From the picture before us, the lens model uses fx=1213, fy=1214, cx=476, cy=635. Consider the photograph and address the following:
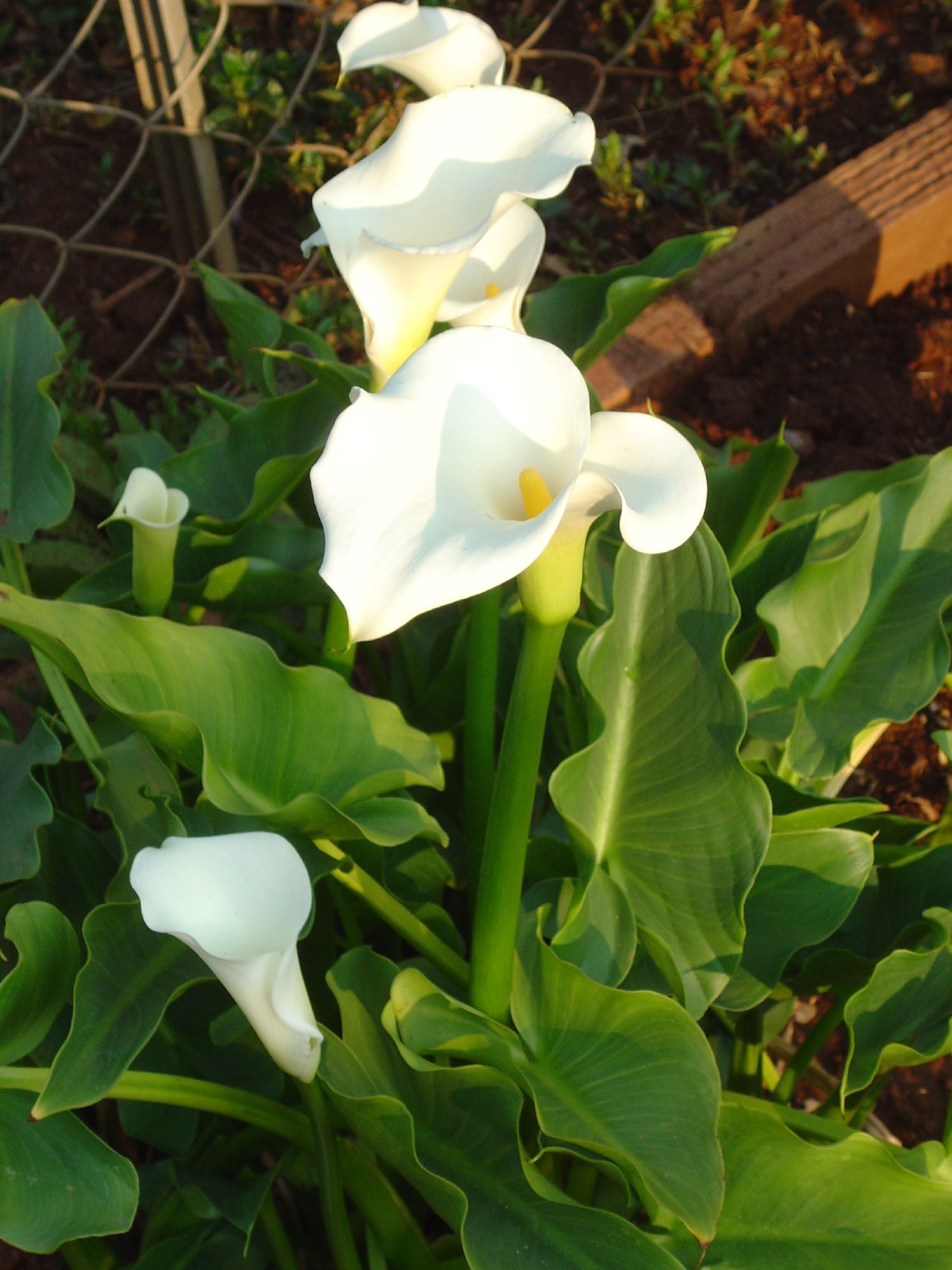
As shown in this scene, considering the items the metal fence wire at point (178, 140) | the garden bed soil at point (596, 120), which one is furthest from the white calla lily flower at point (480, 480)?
the garden bed soil at point (596, 120)

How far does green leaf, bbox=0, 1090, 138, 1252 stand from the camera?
759mm

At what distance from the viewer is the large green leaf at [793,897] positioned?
95 centimetres

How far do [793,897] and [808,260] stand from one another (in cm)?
136

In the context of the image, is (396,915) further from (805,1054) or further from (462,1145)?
(805,1054)

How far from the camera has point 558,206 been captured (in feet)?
7.22

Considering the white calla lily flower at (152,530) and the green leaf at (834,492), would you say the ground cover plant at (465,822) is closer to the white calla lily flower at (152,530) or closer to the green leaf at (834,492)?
the white calla lily flower at (152,530)

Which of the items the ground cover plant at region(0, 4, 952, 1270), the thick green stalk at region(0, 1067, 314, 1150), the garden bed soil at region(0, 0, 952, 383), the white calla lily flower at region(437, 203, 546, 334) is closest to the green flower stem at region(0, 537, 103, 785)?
the ground cover plant at region(0, 4, 952, 1270)

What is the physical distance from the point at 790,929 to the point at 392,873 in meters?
0.34

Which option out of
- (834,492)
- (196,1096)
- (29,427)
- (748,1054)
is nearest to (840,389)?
(834,492)

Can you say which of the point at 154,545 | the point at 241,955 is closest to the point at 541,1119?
the point at 241,955

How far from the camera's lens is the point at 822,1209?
84 centimetres

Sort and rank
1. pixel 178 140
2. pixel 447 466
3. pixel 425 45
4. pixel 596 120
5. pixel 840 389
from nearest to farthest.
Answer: pixel 447 466 < pixel 425 45 < pixel 178 140 < pixel 840 389 < pixel 596 120

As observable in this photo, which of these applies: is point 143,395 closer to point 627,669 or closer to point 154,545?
point 154,545

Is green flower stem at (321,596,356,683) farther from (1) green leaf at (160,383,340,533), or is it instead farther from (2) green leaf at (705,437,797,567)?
(2) green leaf at (705,437,797,567)
